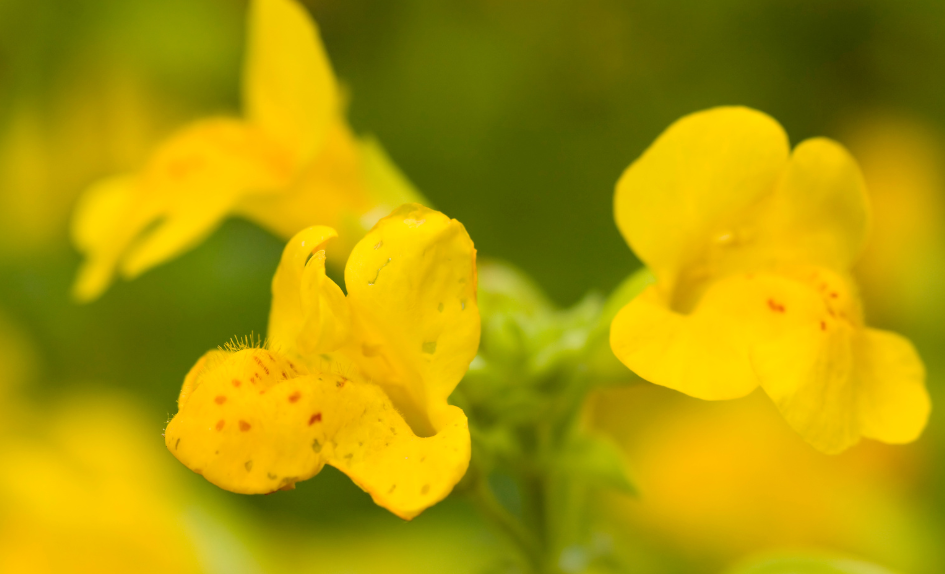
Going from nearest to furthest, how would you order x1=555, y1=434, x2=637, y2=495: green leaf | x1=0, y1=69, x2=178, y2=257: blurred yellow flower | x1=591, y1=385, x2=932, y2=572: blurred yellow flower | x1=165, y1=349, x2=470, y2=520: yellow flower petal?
x1=165, y1=349, x2=470, y2=520: yellow flower petal → x1=555, y1=434, x2=637, y2=495: green leaf → x1=591, y1=385, x2=932, y2=572: blurred yellow flower → x1=0, y1=69, x2=178, y2=257: blurred yellow flower

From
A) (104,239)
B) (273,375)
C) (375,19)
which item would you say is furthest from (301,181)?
(375,19)

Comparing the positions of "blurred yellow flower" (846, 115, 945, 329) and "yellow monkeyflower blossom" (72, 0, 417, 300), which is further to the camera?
"blurred yellow flower" (846, 115, 945, 329)

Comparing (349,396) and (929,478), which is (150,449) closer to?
(349,396)

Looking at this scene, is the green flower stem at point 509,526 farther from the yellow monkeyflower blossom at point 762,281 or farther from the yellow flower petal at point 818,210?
the yellow flower petal at point 818,210

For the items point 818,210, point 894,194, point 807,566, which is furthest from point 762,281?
point 894,194

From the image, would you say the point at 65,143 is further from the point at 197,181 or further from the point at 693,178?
the point at 693,178

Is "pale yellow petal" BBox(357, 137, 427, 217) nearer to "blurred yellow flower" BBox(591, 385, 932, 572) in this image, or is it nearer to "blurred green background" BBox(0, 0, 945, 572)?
"blurred yellow flower" BBox(591, 385, 932, 572)

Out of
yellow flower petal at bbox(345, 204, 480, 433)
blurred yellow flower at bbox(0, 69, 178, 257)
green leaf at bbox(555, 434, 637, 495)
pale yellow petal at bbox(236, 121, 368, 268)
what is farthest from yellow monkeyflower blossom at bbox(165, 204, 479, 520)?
blurred yellow flower at bbox(0, 69, 178, 257)
